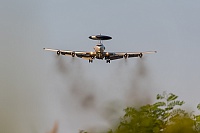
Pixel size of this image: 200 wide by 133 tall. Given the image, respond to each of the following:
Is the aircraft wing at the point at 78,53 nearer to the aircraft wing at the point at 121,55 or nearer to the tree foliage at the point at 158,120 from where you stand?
the aircraft wing at the point at 121,55

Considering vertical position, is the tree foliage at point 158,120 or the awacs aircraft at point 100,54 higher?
the awacs aircraft at point 100,54

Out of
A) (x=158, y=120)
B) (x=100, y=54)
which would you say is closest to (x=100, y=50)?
(x=100, y=54)

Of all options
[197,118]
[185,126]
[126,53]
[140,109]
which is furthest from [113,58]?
[185,126]

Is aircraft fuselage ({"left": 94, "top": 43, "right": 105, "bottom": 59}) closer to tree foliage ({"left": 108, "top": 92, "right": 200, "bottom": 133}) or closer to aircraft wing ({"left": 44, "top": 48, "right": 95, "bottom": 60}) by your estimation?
aircraft wing ({"left": 44, "top": 48, "right": 95, "bottom": 60})

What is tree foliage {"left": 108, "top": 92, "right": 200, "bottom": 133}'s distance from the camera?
42.9 meters

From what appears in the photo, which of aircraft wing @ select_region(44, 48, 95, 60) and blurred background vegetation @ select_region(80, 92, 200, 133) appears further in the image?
aircraft wing @ select_region(44, 48, 95, 60)

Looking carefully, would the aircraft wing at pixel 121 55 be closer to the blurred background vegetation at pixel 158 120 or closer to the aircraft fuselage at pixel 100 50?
the aircraft fuselage at pixel 100 50

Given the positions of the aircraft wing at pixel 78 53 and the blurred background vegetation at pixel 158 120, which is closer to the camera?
the blurred background vegetation at pixel 158 120

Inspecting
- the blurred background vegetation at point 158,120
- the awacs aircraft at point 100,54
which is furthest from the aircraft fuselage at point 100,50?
the blurred background vegetation at point 158,120

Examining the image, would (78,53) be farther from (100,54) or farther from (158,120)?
(158,120)

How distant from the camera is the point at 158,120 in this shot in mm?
52000

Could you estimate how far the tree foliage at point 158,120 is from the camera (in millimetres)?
42875

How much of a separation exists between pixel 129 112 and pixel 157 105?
114 inches

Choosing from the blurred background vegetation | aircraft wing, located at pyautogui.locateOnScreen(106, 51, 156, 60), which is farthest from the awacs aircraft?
the blurred background vegetation
